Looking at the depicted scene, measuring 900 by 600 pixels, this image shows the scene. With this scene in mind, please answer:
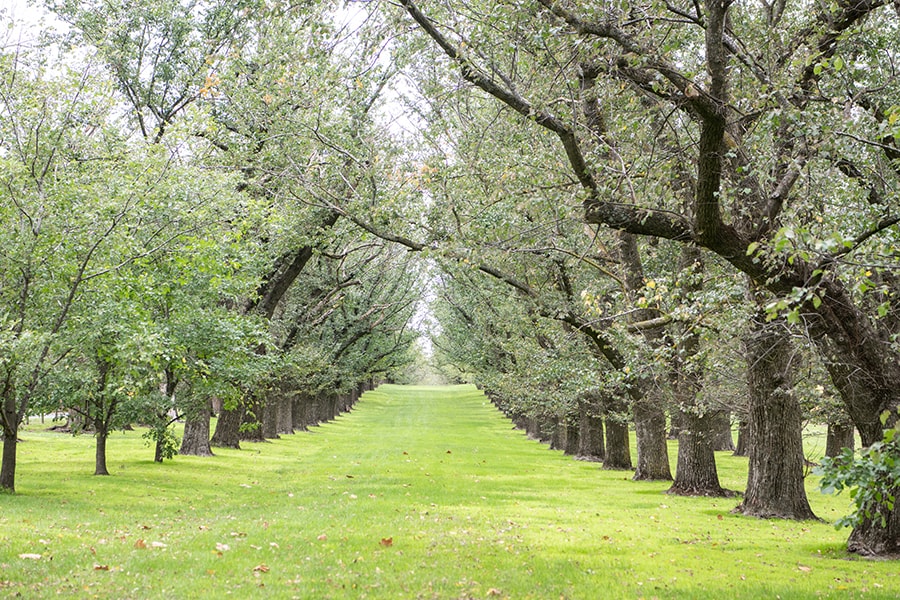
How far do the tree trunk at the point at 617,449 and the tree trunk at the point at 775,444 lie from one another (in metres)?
12.0

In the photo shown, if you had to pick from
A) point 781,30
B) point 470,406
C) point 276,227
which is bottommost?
point 470,406

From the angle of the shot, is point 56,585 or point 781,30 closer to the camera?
point 56,585

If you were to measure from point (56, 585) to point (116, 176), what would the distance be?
10322mm

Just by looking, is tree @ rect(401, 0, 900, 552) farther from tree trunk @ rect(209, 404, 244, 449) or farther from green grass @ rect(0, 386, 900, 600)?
tree trunk @ rect(209, 404, 244, 449)

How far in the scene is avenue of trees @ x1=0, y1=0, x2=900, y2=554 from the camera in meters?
9.44

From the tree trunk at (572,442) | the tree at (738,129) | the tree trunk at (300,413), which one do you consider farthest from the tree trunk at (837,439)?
the tree trunk at (300,413)

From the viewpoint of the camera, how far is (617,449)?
28.3 metres

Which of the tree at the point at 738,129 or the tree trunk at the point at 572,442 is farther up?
the tree at the point at 738,129

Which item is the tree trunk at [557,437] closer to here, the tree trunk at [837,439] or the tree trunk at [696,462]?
the tree trunk at [837,439]

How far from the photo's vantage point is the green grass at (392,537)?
29.6 feet

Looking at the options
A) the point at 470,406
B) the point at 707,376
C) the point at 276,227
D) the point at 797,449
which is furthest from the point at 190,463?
the point at 470,406

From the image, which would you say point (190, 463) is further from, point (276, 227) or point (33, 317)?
point (33, 317)

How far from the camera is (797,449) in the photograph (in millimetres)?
15859

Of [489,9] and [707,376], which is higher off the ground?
[489,9]
